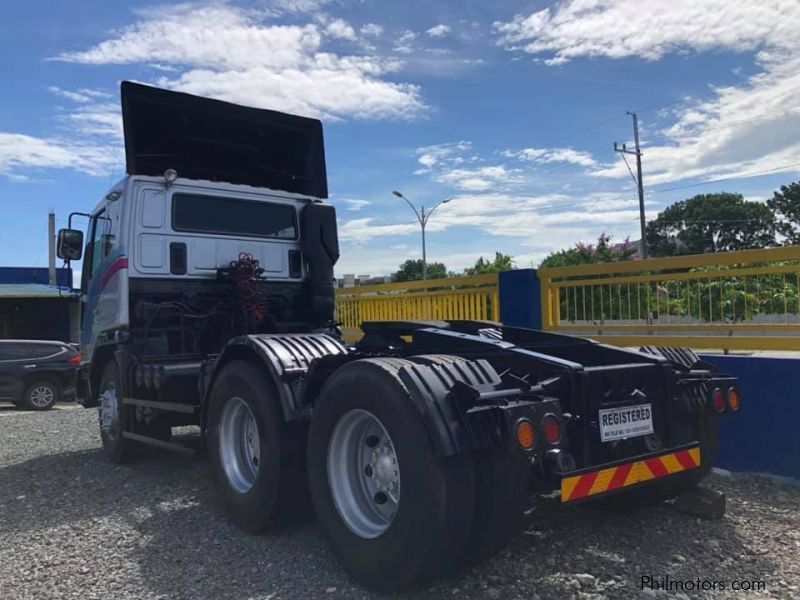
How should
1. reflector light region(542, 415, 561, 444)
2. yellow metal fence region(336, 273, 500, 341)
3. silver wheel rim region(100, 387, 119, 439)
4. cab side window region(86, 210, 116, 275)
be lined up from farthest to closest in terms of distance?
yellow metal fence region(336, 273, 500, 341) → cab side window region(86, 210, 116, 275) → silver wheel rim region(100, 387, 119, 439) → reflector light region(542, 415, 561, 444)

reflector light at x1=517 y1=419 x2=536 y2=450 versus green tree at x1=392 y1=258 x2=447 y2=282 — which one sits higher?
green tree at x1=392 y1=258 x2=447 y2=282

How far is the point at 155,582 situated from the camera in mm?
3992

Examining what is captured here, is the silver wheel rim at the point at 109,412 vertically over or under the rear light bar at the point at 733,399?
under

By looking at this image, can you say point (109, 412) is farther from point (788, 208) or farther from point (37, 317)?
point (788, 208)

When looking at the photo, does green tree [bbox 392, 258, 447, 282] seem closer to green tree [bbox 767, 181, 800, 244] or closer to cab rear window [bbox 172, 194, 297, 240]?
green tree [bbox 767, 181, 800, 244]

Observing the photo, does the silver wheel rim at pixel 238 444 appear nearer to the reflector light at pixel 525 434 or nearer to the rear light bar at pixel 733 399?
the reflector light at pixel 525 434

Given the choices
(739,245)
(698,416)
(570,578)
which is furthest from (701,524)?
(739,245)

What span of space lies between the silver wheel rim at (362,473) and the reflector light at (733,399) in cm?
223

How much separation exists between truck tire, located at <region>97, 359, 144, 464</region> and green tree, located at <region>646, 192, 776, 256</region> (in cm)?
6301

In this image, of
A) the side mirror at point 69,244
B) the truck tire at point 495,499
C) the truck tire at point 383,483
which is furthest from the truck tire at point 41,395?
the truck tire at point 495,499

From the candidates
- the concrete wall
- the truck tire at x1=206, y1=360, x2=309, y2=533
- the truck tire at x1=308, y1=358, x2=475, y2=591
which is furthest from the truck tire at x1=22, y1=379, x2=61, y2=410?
the concrete wall

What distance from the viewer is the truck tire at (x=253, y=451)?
4473 millimetres

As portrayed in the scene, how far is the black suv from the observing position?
15945 millimetres

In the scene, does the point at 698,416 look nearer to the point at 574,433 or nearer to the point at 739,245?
the point at 574,433
